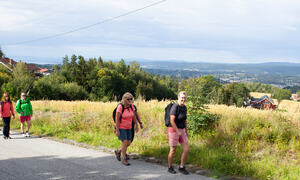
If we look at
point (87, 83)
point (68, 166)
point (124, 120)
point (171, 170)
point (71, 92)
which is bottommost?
point (71, 92)

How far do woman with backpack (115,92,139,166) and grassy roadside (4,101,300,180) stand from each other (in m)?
0.93

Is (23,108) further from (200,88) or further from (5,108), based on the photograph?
(200,88)

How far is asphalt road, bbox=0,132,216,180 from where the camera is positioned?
555cm

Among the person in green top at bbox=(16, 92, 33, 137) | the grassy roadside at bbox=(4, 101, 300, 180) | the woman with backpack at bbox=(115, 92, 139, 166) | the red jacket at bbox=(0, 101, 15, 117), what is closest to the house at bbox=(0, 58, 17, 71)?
the red jacket at bbox=(0, 101, 15, 117)

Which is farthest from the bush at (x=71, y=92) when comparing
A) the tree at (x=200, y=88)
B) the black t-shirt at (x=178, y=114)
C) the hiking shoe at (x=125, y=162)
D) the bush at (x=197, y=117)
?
the black t-shirt at (x=178, y=114)

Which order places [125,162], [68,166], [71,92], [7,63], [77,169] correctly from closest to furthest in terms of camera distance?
[77,169], [68,166], [125,162], [71,92], [7,63]

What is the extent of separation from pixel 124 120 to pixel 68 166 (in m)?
1.65

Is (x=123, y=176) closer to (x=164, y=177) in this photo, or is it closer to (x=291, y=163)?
(x=164, y=177)

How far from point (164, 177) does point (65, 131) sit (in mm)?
6198

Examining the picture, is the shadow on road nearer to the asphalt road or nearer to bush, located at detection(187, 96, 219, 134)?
the asphalt road

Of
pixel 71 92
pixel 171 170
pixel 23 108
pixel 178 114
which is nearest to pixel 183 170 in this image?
pixel 171 170

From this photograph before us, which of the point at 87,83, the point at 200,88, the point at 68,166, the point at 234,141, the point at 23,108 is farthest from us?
the point at 87,83

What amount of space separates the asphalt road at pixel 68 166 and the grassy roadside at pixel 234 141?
2.70 ft

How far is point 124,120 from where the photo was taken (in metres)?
6.54
